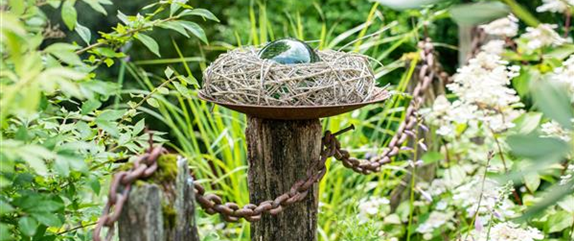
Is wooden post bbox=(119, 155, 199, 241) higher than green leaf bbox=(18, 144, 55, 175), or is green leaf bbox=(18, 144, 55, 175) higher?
green leaf bbox=(18, 144, 55, 175)

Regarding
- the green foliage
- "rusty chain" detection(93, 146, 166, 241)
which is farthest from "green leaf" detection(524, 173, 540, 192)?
"rusty chain" detection(93, 146, 166, 241)

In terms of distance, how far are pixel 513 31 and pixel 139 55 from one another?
16.6ft

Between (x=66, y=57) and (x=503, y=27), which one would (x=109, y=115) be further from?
(x=503, y=27)

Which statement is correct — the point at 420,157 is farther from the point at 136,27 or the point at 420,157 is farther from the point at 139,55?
the point at 139,55

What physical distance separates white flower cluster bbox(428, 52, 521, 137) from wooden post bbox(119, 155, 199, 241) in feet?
5.03

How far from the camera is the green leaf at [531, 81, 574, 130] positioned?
649mm

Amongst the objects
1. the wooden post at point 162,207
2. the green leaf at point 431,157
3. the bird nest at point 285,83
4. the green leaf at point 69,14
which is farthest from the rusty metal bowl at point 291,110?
the green leaf at point 431,157

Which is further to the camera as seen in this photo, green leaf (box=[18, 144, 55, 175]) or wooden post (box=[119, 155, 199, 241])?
wooden post (box=[119, 155, 199, 241])

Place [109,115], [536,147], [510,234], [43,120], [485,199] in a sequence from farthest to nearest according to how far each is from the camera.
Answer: [485,199] → [510,234] → [43,120] → [109,115] → [536,147]

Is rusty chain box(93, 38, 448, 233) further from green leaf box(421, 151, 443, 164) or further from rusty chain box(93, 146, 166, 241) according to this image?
green leaf box(421, 151, 443, 164)

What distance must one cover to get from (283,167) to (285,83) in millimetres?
255

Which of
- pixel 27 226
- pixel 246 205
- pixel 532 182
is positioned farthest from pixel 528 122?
pixel 27 226

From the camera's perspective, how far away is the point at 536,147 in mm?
629

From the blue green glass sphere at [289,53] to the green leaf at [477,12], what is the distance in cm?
99
